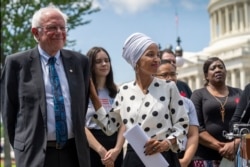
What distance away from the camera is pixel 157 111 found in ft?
12.6

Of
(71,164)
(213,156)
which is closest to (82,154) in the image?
(71,164)

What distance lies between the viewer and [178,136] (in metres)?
3.80

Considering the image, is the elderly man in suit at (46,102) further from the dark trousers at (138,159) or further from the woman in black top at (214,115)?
the woman in black top at (214,115)

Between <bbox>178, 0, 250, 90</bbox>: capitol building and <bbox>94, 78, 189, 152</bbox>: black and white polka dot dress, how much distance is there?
198ft

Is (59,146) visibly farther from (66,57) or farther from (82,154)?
(66,57)

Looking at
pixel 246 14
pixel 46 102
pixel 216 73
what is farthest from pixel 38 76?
pixel 246 14

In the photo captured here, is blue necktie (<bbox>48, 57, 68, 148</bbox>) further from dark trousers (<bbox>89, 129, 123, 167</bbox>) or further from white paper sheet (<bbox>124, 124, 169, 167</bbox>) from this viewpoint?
dark trousers (<bbox>89, 129, 123, 167</bbox>)

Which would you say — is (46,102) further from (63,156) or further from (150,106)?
(150,106)

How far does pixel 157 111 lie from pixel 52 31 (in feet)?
2.94

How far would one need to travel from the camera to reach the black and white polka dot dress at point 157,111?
3854 mm

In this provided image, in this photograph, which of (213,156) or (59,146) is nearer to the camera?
(59,146)

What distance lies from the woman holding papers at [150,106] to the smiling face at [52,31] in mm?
453

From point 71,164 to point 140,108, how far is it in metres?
0.59

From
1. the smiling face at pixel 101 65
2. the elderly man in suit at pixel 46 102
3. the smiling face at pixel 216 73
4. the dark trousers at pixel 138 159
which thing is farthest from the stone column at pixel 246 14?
the dark trousers at pixel 138 159
